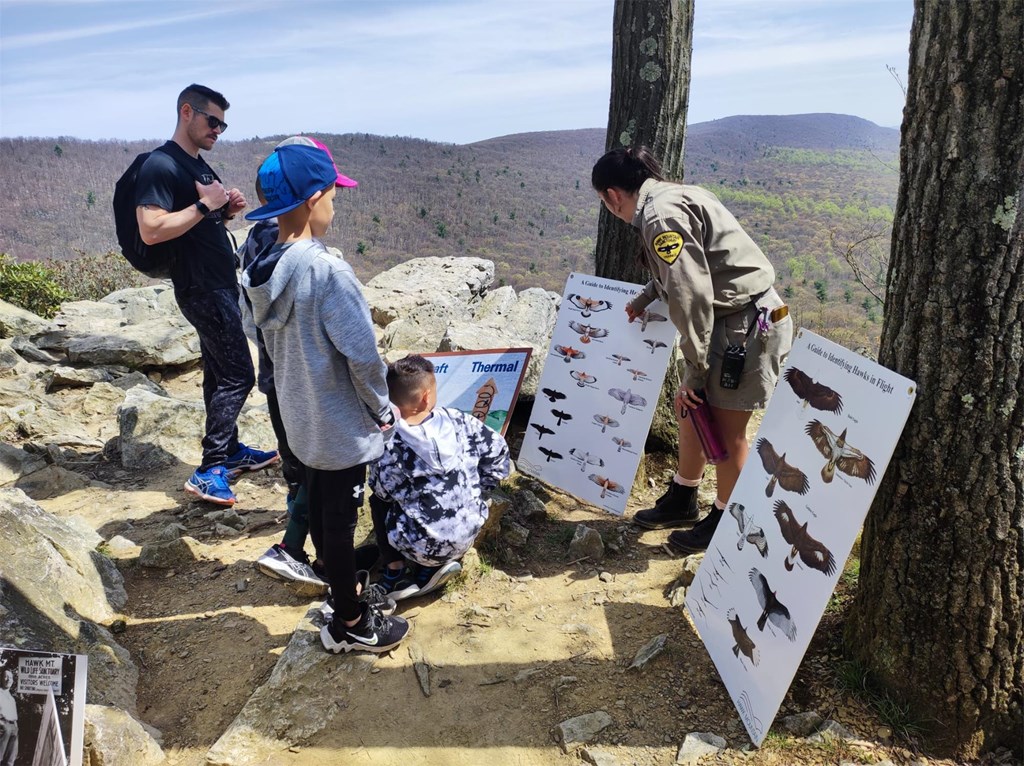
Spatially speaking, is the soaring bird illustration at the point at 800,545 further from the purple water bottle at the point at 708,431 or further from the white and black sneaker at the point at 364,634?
the white and black sneaker at the point at 364,634

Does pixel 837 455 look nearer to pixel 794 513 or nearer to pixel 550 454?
pixel 794 513

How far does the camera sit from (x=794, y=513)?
2.40 m

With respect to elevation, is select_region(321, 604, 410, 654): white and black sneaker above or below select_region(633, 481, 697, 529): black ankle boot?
below

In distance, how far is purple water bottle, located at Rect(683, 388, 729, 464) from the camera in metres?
3.41

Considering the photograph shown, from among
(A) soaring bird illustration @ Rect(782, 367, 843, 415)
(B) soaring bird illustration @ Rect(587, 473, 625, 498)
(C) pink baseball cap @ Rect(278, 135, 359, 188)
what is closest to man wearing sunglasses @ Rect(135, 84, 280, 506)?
(C) pink baseball cap @ Rect(278, 135, 359, 188)

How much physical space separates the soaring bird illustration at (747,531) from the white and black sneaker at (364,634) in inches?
57.4

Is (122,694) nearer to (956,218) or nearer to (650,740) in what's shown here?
(650,740)

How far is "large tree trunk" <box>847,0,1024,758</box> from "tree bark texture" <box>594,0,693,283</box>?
90.4 inches

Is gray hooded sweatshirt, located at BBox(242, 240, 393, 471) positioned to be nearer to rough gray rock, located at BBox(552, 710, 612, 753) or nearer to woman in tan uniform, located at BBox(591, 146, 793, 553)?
rough gray rock, located at BBox(552, 710, 612, 753)

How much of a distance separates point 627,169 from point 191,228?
248cm

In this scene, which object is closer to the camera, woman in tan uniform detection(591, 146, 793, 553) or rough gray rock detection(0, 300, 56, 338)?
woman in tan uniform detection(591, 146, 793, 553)

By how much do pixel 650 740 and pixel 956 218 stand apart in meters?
1.95

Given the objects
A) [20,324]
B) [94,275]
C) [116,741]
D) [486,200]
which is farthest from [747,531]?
[486,200]

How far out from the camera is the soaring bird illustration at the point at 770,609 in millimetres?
2277
